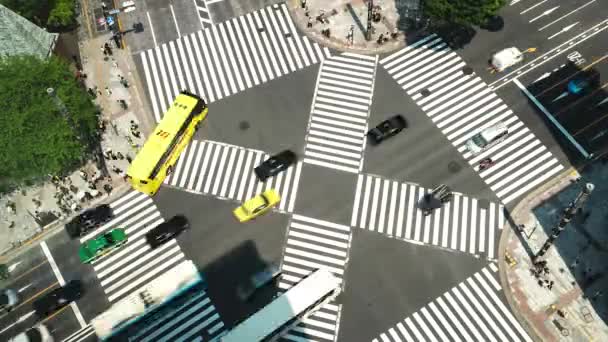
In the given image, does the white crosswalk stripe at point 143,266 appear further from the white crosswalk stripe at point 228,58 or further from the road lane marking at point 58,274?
the white crosswalk stripe at point 228,58

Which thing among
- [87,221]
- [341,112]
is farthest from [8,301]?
[341,112]

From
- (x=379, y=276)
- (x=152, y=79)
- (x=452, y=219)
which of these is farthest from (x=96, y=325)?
(x=452, y=219)

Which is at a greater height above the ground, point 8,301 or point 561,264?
point 8,301

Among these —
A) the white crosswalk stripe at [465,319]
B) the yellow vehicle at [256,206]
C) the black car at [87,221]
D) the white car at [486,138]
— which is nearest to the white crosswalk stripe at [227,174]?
the yellow vehicle at [256,206]

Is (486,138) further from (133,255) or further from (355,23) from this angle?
(133,255)

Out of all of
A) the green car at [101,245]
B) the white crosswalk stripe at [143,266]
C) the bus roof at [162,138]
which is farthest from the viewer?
the bus roof at [162,138]
